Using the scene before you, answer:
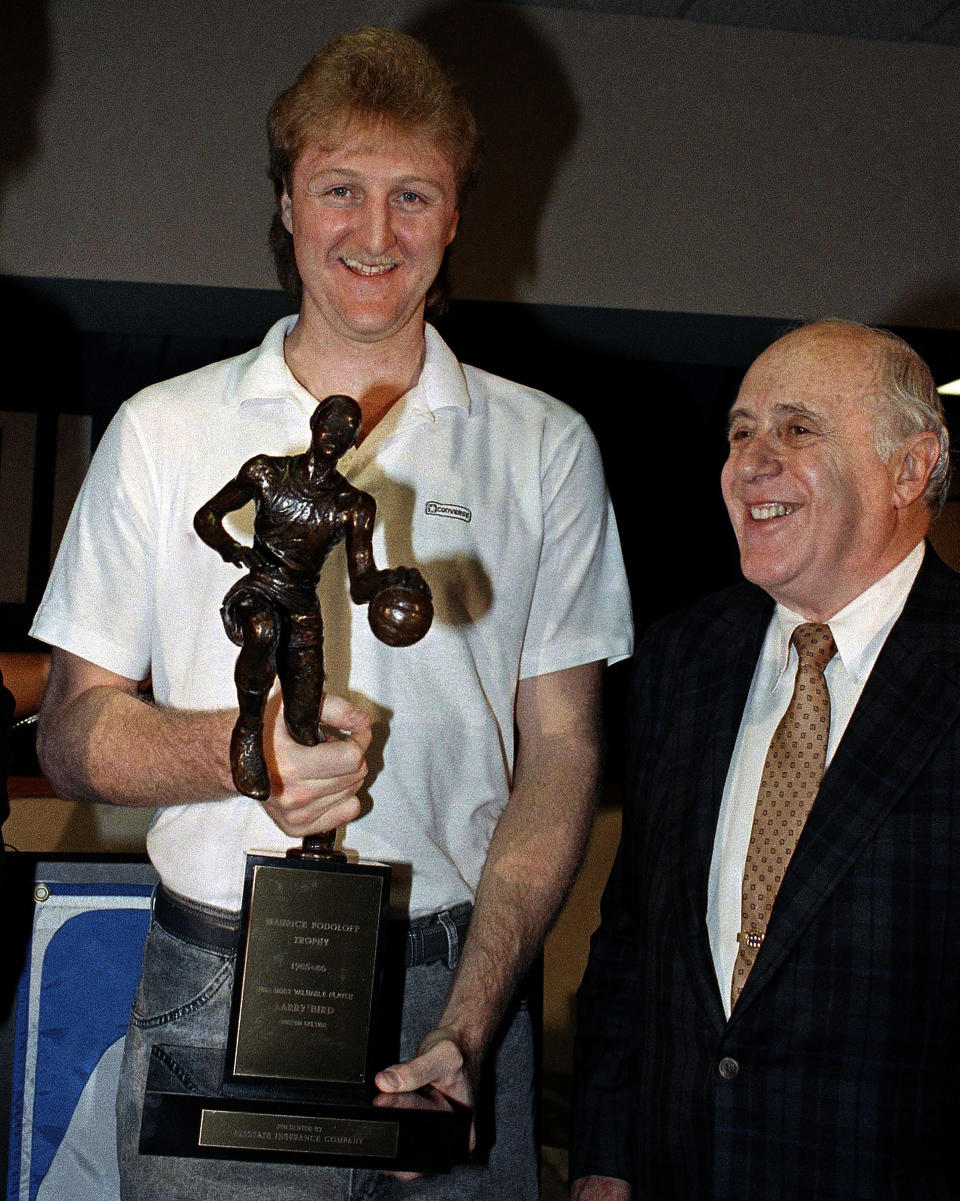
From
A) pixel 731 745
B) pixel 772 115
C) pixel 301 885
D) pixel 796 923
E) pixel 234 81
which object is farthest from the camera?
pixel 772 115

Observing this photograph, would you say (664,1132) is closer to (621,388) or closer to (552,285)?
(552,285)

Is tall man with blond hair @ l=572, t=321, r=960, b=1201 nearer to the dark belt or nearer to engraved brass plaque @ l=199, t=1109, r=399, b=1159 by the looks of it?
the dark belt

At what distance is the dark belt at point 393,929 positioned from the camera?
5.06ft

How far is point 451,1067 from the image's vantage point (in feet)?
4.54

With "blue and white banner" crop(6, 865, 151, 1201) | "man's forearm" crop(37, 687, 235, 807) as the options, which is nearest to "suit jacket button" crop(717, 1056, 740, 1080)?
"man's forearm" crop(37, 687, 235, 807)

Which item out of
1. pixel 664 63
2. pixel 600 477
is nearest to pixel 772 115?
pixel 664 63

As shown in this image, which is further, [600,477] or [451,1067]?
[600,477]

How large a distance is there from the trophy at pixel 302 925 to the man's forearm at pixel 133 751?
133 millimetres

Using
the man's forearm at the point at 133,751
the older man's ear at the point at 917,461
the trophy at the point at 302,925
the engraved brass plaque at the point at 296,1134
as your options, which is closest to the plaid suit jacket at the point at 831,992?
the older man's ear at the point at 917,461

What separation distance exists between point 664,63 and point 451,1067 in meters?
3.53

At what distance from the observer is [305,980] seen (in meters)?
1.32

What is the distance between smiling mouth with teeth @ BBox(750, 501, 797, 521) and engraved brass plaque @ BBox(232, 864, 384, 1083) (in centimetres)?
81

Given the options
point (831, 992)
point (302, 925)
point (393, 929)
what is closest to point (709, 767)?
point (831, 992)

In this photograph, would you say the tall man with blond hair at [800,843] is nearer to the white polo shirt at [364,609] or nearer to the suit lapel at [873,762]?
the suit lapel at [873,762]
